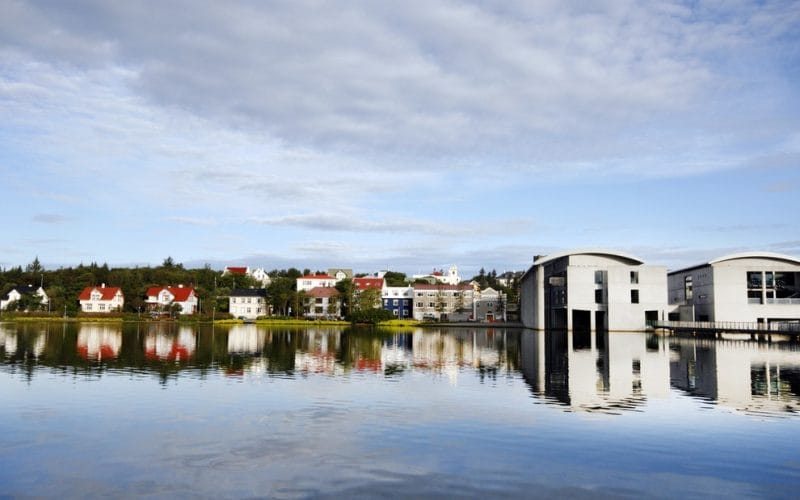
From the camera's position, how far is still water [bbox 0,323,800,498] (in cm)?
1198

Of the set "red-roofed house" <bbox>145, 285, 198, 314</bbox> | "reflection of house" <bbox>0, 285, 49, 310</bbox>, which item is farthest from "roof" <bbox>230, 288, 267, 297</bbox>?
"reflection of house" <bbox>0, 285, 49, 310</bbox>

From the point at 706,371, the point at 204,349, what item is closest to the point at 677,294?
the point at 706,371

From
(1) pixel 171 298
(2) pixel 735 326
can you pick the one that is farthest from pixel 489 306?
(1) pixel 171 298

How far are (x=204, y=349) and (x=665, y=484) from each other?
129 ft

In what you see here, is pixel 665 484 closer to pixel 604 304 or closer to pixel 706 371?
pixel 706 371

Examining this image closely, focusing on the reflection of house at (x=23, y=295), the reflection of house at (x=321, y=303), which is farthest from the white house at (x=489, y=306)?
the reflection of house at (x=23, y=295)

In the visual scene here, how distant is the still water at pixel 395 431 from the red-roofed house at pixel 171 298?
296 ft

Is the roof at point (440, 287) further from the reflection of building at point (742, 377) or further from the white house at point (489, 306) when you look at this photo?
the reflection of building at point (742, 377)

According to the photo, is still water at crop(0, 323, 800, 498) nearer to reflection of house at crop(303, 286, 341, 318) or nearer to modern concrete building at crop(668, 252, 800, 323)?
modern concrete building at crop(668, 252, 800, 323)

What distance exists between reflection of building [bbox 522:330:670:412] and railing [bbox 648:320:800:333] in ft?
70.5

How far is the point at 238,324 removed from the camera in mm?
100312

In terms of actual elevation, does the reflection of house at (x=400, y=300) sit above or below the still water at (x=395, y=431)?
above

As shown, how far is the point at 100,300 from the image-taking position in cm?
11925

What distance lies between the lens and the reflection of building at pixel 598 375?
22.5 m
